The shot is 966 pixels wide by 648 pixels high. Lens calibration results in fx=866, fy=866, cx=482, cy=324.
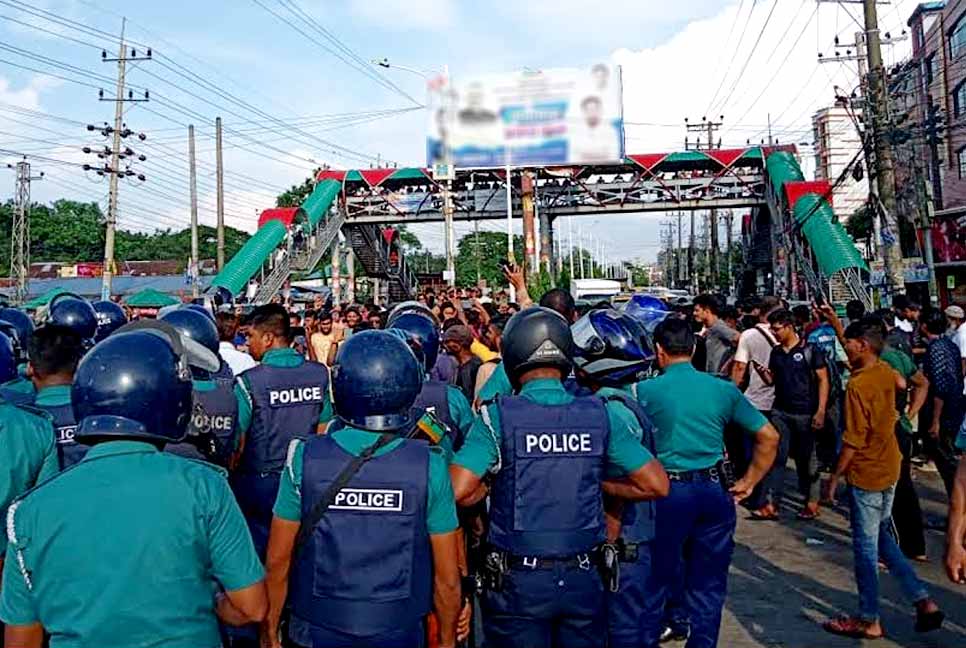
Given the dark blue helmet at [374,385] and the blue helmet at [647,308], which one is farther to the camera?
the blue helmet at [647,308]

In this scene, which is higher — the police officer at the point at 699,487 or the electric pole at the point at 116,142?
the electric pole at the point at 116,142

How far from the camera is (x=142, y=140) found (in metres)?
30.7

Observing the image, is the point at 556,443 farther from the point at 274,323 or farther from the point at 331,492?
the point at 274,323

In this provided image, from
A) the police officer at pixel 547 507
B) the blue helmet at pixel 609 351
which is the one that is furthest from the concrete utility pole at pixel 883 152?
the police officer at pixel 547 507

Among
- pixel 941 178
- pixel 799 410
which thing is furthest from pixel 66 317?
pixel 941 178

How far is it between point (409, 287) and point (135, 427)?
40.3 metres

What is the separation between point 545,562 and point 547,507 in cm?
21

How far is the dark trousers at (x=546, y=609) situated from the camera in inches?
128

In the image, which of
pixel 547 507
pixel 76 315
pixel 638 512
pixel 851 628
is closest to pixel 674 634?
pixel 851 628

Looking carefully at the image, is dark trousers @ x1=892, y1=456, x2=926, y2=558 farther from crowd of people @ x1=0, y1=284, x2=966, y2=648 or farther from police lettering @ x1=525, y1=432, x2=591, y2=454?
police lettering @ x1=525, y1=432, x2=591, y2=454

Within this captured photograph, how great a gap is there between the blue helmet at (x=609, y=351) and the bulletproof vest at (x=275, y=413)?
1.64m

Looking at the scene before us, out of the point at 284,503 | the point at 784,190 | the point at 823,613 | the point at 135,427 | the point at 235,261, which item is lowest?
the point at 823,613

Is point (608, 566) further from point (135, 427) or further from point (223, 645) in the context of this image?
point (135, 427)

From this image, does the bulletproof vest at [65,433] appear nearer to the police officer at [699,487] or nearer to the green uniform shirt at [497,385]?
the green uniform shirt at [497,385]
